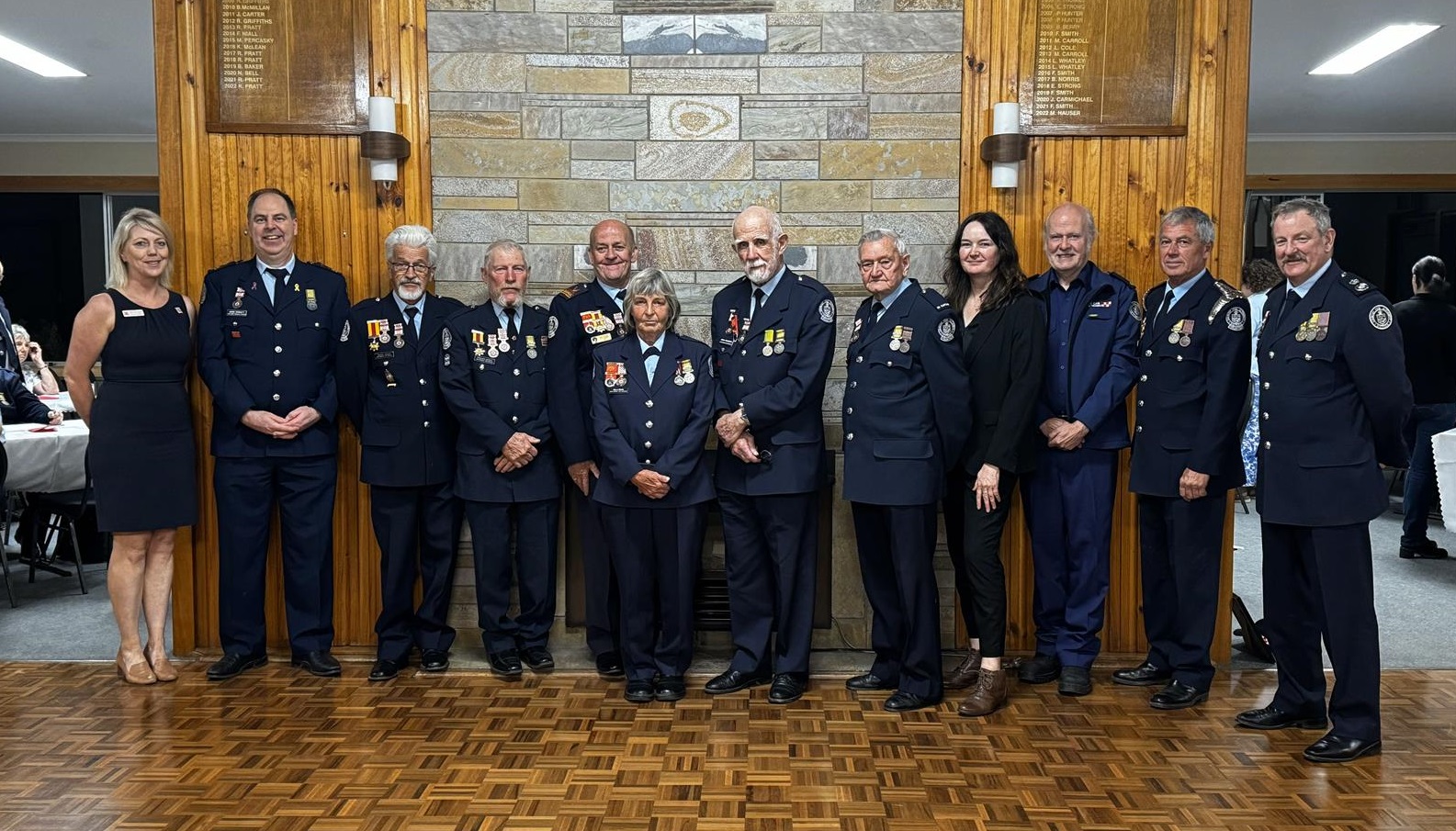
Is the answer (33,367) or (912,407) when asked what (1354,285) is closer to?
(912,407)

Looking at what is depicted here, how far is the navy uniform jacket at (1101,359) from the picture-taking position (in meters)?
3.96

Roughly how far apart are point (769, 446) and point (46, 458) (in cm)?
402

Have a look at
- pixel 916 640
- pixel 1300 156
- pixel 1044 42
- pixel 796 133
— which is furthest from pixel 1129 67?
pixel 1300 156

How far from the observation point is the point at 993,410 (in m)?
3.85

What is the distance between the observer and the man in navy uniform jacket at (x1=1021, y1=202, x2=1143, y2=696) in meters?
3.97

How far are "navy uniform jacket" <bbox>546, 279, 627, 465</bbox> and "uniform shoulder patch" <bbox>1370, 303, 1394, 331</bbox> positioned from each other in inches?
91.0

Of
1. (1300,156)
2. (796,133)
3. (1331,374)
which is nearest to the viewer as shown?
(1331,374)

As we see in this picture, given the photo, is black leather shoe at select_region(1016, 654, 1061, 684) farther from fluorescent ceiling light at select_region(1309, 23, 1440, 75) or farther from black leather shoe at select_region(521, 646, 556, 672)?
fluorescent ceiling light at select_region(1309, 23, 1440, 75)

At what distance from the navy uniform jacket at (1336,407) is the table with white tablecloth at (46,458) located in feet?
17.1

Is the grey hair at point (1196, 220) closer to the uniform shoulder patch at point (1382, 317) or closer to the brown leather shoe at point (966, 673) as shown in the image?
the uniform shoulder patch at point (1382, 317)

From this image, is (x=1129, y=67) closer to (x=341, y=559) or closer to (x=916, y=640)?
(x=916, y=640)

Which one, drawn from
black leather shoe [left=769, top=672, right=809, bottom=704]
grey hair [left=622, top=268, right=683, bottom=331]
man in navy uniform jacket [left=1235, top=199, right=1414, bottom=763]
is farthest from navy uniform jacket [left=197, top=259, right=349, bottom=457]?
man in navy uniform jacket [left=1235, top=199, right=1414, bottom=763]

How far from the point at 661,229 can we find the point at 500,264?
2.21 feet

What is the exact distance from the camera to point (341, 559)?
448 cm
